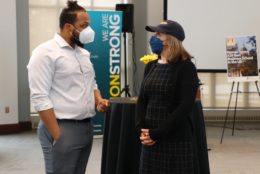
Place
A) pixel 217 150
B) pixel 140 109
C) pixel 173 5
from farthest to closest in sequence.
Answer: pixel 173 5 → pixel 217 150 → pixel 140 109

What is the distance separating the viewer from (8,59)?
600 centimetres

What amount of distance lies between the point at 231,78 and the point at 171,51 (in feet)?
12.1

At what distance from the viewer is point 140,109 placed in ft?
7.11

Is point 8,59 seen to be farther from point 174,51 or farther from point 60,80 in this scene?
point 174,51

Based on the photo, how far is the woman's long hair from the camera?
2006 mm

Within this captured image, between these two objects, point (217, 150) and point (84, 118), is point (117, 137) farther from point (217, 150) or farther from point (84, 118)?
point (217, 150)

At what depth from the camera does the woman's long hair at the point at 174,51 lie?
2.01 metres

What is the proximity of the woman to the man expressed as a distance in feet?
1.15

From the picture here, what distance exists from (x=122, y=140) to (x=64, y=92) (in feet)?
2.83

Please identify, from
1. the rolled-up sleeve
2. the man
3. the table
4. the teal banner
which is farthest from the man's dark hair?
the teal banner

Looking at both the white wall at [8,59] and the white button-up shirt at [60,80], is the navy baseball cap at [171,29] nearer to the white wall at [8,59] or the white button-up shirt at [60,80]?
the white button-up shirt at [60,80]

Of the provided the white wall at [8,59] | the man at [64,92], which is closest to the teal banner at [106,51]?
the white wall at [8,59]

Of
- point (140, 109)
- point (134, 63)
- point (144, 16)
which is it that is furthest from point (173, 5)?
point (140, 109)

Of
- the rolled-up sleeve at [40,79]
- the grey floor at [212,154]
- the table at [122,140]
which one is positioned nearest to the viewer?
the rolled-up sleeve at [40,79]
